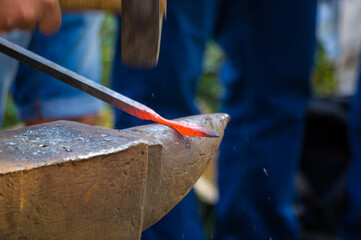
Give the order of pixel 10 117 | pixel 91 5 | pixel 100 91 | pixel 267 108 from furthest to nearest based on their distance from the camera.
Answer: pixel 10 117, pixel 267 108, pixel 91 5, pixel 100 91

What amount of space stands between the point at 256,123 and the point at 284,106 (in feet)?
0.53

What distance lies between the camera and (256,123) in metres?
2.36

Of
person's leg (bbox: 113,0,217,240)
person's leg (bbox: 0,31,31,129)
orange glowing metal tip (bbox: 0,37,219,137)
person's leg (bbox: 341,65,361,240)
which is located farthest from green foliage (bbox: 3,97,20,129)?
orange glowing metal tip (bbox: 0,37,219,137)

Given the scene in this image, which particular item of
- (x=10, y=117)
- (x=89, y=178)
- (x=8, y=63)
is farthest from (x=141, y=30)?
(x=10, y=117)

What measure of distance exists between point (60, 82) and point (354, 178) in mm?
1585

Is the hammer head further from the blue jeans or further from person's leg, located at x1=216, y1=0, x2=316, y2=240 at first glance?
person's leg, located at x1=216, y1=0, x2=316, y2=240

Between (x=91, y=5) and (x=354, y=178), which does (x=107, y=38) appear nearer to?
(x=354, y=178)

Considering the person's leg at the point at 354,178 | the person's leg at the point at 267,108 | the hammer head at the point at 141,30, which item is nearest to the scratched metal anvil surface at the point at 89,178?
the hammer head at the point at 141,30

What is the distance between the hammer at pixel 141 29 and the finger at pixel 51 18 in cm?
13

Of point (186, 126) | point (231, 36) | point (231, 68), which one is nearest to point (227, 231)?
point (231, 68)

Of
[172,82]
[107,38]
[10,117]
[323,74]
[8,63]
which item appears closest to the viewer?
[172,82]

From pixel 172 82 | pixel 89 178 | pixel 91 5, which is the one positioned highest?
pixel 91 5

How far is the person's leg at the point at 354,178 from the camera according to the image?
2428 mm

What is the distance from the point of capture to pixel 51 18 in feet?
2.99
